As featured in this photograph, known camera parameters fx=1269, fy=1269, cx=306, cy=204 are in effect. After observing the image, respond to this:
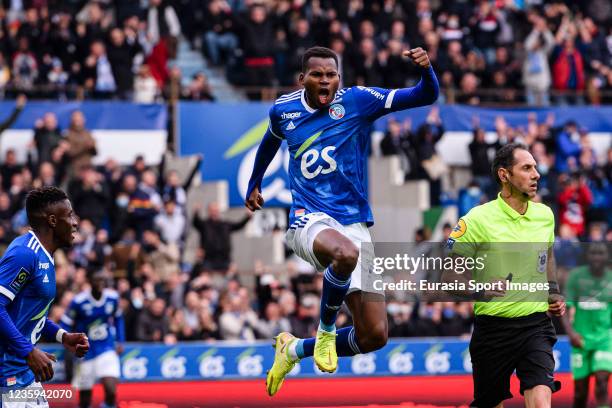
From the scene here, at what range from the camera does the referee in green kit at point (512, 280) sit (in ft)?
32.9

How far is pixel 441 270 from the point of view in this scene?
1009 cm

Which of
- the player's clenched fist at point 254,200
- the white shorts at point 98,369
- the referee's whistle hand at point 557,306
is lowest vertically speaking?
the white shorts at point 98,369

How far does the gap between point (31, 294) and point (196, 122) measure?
15.3 m

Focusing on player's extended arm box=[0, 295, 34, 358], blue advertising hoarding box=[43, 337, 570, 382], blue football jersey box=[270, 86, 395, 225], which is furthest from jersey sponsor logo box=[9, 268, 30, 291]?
blue advertising hoarding box=[43, 337, 570, 382]

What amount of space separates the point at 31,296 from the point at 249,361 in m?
10.3

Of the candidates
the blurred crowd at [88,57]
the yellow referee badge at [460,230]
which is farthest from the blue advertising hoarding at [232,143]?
the yellow referee badge at [460,230]

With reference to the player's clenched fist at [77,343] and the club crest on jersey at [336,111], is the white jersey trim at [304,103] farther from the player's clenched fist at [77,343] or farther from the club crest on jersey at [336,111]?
the player's clenched fist at [77,343]

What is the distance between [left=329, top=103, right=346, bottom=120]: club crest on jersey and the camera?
34.1ft

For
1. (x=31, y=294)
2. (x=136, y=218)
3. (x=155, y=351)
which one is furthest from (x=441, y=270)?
(x=136, y=218)

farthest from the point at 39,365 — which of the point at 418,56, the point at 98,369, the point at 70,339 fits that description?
the point at 98,369

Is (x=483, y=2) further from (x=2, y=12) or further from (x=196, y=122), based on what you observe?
(x=2, y=12)

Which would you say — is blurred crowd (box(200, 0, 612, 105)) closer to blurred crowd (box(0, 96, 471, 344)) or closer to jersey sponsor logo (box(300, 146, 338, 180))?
blurred crowd (box(0, 96, 471, 344))

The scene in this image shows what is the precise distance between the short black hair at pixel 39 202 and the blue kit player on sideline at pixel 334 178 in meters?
2.09

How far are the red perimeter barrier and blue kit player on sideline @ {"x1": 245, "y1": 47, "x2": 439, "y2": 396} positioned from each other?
4936 millimetres
